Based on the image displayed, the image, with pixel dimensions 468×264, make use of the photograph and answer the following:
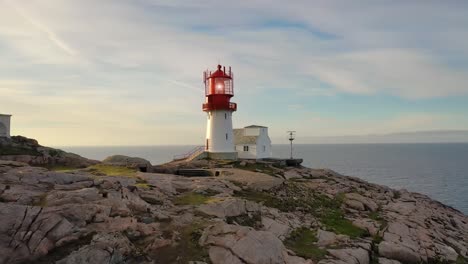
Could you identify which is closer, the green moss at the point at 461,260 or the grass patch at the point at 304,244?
the grass patch at the point at 304,244

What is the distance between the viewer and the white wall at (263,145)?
6125 cm

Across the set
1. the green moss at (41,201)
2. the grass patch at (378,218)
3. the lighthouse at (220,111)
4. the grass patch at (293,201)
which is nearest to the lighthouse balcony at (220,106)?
the lighthouse at (220,111)

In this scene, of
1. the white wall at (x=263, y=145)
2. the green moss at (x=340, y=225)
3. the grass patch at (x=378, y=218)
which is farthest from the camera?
the white wall at (x=263, y=145)

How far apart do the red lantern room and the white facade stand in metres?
0.97

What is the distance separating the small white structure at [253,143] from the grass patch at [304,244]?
33.4 meters

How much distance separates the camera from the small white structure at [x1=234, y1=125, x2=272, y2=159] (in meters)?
60.8

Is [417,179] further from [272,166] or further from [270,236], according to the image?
[270,236]

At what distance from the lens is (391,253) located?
25844 mm

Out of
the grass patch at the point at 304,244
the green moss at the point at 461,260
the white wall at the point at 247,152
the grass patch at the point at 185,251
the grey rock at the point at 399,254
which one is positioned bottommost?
the green moss at the point at 461,260

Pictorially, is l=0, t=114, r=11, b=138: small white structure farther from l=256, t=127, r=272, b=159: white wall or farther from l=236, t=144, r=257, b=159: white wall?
l=256, t=127, r=272, b=159: white wall

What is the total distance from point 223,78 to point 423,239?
33576 millimetres

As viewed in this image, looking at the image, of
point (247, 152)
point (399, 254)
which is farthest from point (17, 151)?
point (399, 254)

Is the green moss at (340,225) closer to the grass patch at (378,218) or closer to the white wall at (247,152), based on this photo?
the grass patch at (378,218)

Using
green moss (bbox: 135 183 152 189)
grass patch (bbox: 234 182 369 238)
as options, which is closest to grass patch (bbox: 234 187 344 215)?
grass patch (bbox: 234 182 369 238)
